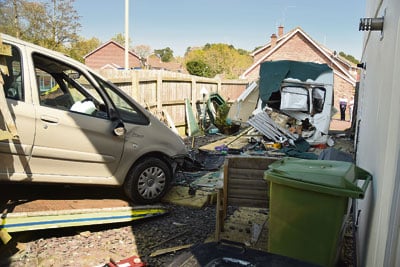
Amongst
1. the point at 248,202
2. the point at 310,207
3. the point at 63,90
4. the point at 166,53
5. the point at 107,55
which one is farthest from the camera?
the point at 166,53

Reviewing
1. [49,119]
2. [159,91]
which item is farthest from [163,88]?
[49,119]

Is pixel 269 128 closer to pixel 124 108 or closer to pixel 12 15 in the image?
pixel 124 108

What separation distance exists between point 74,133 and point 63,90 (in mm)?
987

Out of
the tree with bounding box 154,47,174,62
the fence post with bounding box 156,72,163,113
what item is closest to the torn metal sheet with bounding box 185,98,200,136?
the fence post with bounding box 156,72,163,113

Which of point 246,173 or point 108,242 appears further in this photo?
point 246,173

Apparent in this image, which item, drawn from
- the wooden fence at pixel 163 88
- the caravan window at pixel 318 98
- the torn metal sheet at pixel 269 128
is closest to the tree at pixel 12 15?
the wooden fence at pixel 163 88

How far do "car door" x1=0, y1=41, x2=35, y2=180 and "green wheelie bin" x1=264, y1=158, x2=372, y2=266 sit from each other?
2.72 metres

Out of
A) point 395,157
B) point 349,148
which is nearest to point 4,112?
point 395,157

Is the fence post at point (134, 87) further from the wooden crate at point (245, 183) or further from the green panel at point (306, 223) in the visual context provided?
the green panel at point (306, 223)

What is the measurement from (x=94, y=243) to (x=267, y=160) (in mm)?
2290

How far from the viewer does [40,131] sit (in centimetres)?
377

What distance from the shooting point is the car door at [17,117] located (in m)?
3.58

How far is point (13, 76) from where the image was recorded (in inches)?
145

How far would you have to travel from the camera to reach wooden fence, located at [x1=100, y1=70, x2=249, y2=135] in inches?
362
